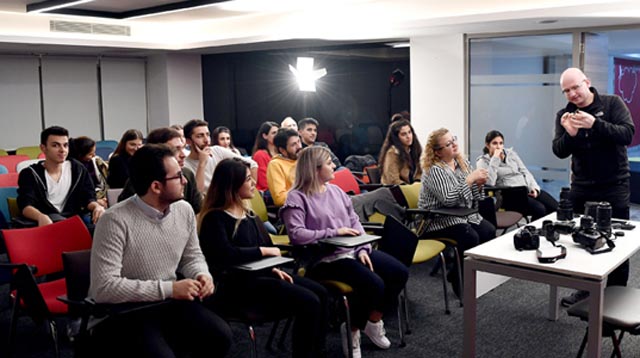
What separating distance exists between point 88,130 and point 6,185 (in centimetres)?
492

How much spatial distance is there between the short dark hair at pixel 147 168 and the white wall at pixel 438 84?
5648 mm

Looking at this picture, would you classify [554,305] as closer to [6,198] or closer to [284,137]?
[284,137]

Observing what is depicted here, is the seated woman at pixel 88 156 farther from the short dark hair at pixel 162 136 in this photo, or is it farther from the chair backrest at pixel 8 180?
the short dark hair at pixel 162 136

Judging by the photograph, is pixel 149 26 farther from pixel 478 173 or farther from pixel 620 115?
pixel 620 115

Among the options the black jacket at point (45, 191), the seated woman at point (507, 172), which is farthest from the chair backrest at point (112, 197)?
the seated woman at point (507, 172)

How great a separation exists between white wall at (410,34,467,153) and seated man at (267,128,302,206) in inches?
123

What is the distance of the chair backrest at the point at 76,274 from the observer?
2947 mm

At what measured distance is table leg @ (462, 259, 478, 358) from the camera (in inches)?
126

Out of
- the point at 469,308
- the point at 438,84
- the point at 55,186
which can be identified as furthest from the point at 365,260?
the point at 438,84

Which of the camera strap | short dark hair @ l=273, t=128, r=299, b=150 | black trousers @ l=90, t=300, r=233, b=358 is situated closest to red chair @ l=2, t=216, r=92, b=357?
black trousers @ l=90, t=300, r=233, b=358

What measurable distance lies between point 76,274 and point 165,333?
0.54 meters

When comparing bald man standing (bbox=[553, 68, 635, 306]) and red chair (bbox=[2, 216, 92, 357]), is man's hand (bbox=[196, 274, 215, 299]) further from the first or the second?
bald man standing (bbox=[553, 68, 635, 306])

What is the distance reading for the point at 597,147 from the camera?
13.2 feet

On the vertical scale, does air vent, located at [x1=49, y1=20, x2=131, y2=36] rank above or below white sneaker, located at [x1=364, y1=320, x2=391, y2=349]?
above
